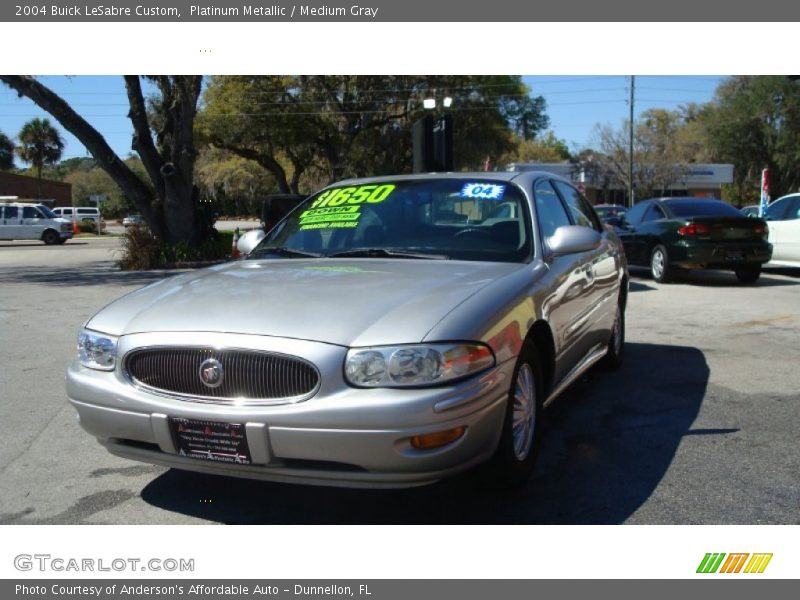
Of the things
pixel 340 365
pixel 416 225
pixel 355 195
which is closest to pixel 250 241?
pixel 355 195

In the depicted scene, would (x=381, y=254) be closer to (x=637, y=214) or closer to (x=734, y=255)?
(x=734, y=255)

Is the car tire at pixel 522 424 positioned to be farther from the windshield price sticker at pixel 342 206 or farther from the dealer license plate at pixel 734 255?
the dealer license plate at pixel 734 255

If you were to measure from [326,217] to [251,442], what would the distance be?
6.91 ft

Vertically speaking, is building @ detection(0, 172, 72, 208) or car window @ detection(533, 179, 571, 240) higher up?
building @ detection(0, 172, 72, 208)

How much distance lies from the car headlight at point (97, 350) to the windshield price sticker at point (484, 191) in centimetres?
224

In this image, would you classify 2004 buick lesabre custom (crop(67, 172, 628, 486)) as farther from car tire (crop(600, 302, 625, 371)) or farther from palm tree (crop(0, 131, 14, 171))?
palm tree (crop(0, 131, 14, 171))

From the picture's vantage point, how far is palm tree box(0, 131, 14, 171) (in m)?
69.1

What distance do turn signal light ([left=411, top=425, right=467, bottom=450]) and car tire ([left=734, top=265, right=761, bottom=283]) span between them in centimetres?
1143

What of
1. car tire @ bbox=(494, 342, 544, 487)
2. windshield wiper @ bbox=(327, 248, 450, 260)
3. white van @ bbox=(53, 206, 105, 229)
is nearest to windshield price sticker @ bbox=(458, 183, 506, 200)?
windshield wiper @ bbox=(327, 248, 450, 260)

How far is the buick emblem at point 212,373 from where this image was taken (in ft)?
9.87

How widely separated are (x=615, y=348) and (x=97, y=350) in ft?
13.9

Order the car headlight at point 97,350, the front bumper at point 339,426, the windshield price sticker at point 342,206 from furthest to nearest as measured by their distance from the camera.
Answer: the windshield price sticker at point 342,206 → the car headlight at point 97,350 → the front bumper at point 339,426

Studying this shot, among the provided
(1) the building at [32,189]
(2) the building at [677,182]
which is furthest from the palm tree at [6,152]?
(2) the building at [677,182]

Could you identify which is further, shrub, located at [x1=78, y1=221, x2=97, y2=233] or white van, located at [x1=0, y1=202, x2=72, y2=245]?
shrub, located at [x1=78, y1=221, x2=97, y2=233]
